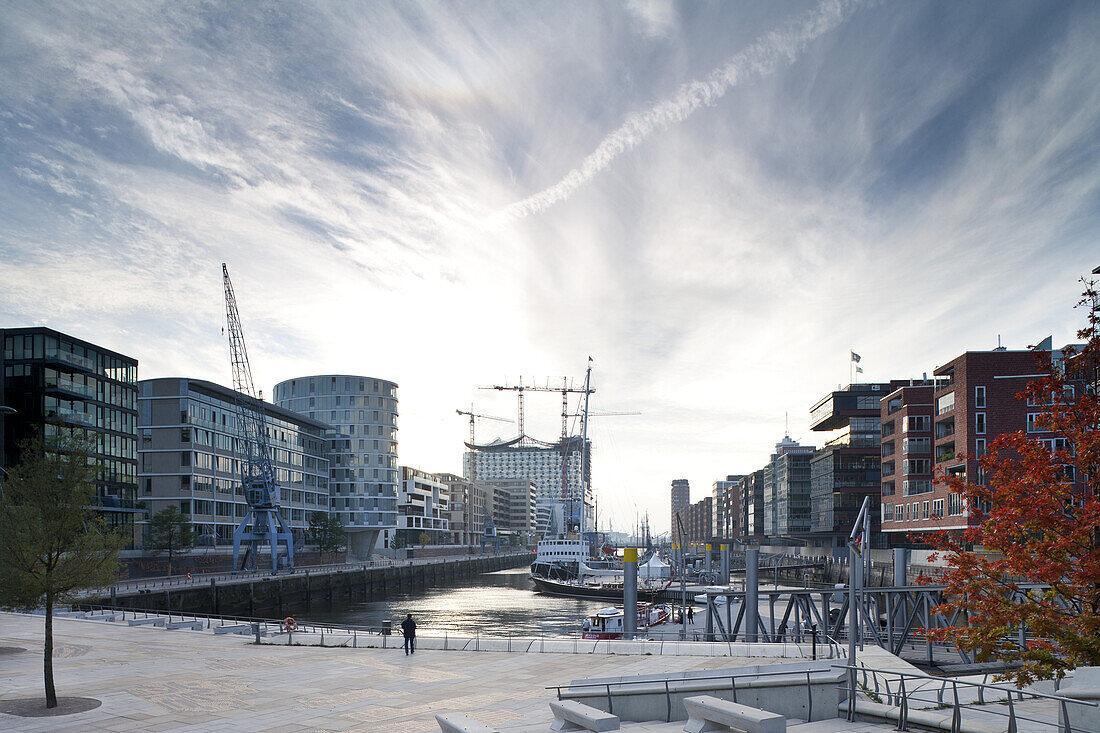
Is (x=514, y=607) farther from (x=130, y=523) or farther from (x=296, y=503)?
(x=296, y=503)

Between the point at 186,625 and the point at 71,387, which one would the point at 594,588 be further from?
the point at 71,387

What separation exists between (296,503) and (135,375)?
169 feet

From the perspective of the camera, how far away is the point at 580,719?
15.2m

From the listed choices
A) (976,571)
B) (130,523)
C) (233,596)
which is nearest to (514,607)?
(233,596)

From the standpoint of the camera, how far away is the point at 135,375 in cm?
10281

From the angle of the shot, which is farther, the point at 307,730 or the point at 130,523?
the point at 130,523

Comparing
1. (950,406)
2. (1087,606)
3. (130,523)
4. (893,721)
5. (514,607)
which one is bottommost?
(514,607)

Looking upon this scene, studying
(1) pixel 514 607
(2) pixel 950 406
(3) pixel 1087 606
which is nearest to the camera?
(3) pixel 1087 606

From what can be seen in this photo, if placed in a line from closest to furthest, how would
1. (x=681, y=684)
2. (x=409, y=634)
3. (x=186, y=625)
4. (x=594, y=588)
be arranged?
1. (x=681, y=684)
2. (x=409, y=634)
3. (x=186, y=625)
4. (x=594, y=588)

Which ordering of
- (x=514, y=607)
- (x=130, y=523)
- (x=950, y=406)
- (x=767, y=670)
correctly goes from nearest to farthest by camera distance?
1. (x=767, y=670)
2. (x=950, y=406)
3. (x=514, y=607)
4. (x=130, y=523)

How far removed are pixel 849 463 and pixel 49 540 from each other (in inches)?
4533

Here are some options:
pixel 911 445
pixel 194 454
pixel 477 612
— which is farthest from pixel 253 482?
pixel 911 445

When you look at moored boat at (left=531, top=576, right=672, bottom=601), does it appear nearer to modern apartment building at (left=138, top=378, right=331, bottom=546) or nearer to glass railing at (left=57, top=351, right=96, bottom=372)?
modern apartment building at (left=138, top=378, right=331, bottom=546)

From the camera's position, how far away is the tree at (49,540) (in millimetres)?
22000
